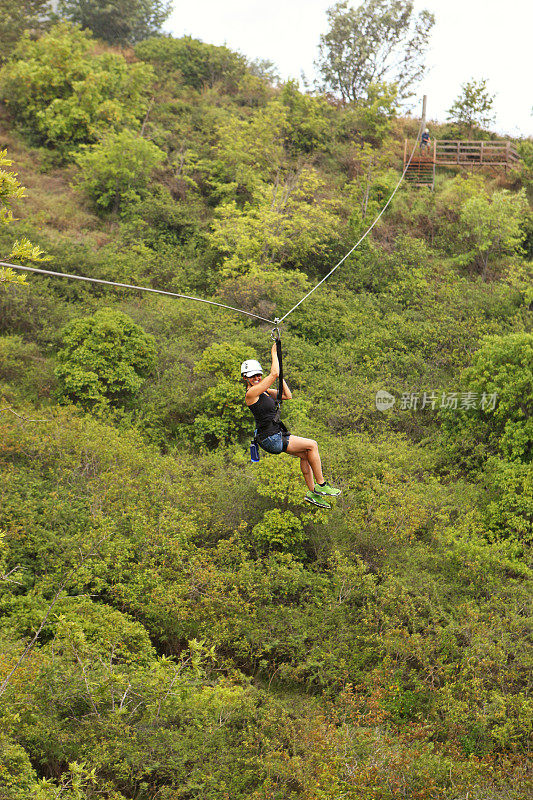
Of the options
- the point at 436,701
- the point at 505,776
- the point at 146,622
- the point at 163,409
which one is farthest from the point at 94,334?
the point at 505,776

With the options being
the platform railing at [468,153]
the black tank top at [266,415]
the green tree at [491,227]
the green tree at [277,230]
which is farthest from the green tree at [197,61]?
the black tank top at [266,415]

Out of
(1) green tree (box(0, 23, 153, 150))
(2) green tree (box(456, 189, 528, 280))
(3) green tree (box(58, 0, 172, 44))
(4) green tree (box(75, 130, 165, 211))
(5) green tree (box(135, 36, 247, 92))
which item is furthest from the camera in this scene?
(3) green tree (box(58, 0, 172, 44))

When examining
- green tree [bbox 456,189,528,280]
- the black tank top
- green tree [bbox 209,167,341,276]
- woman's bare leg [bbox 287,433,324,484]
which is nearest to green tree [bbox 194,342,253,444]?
green tree [bbox 209,167,341,276]

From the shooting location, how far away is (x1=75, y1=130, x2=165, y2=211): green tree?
19.5 m

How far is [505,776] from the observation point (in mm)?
7973

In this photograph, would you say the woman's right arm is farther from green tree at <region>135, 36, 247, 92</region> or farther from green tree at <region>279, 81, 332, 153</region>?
green tree at <region>135, 36, 247, 92</region>

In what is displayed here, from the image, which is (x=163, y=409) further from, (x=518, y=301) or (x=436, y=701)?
(x=518, y=301)

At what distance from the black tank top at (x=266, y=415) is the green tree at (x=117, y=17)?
97.0 ft

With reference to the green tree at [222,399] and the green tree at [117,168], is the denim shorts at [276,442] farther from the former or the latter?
the green tree at [117,168]

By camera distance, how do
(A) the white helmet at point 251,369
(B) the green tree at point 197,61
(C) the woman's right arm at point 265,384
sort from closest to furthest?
(C) the woman's right arm at point 265,384 < (A) the white helmet at point 251,369 < (B) the green tree at point 197,61

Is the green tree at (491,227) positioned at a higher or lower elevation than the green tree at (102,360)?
higher

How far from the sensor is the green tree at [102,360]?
1354 cm

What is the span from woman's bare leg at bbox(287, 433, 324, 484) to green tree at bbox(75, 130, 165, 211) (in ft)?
48.9

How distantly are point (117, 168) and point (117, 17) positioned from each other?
50.2 ft
